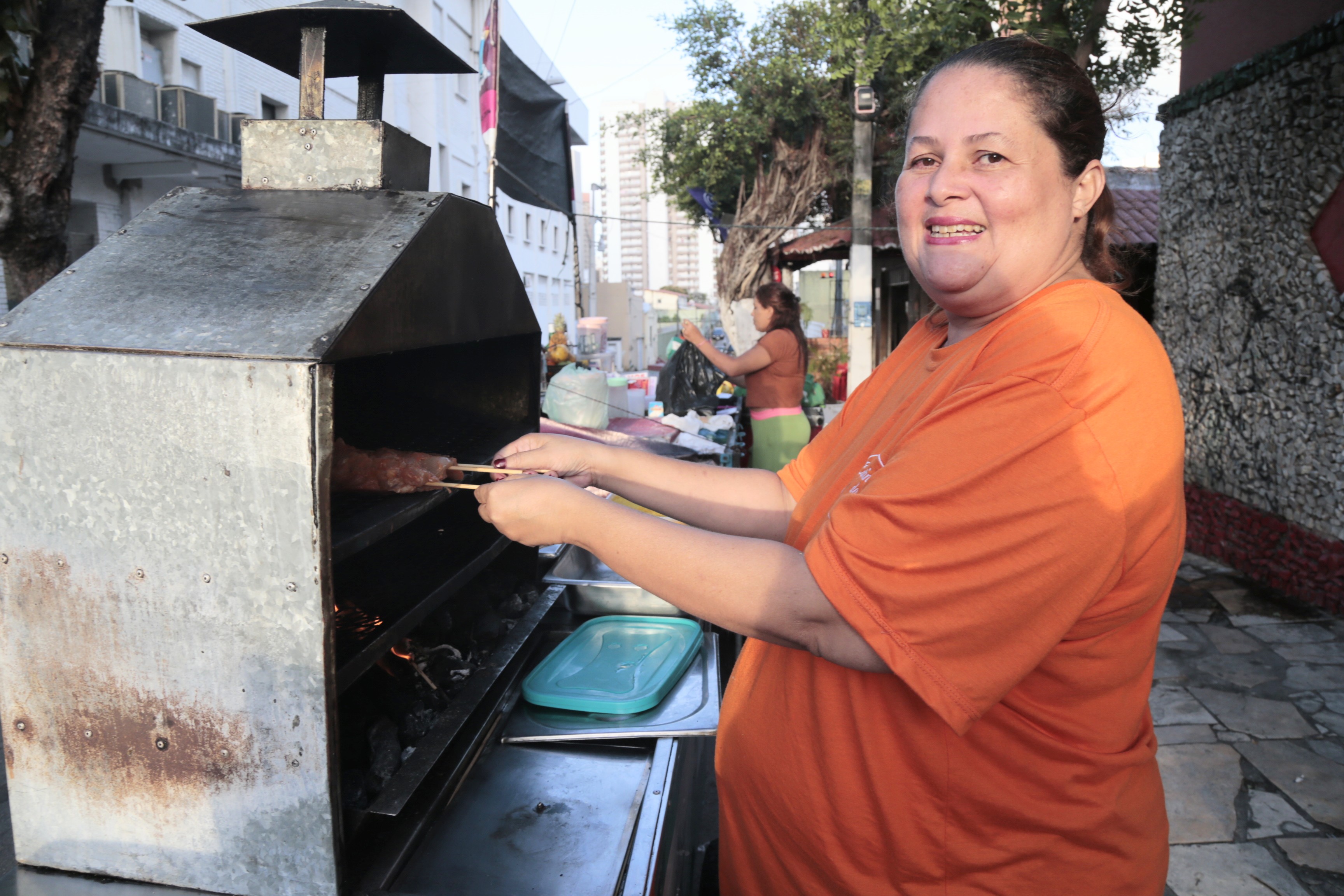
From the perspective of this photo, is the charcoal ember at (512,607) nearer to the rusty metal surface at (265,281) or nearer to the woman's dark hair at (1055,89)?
the rusty metal surface at (265,281)

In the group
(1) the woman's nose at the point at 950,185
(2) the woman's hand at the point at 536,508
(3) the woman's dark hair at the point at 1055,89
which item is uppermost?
(3) the woman's dark hair at the point at 1055,89

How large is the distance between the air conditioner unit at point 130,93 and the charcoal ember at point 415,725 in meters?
9.46

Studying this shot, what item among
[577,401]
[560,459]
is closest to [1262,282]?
[577,401]

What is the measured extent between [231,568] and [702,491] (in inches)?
40.0

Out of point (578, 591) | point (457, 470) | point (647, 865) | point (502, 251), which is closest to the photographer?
point (647, 865)

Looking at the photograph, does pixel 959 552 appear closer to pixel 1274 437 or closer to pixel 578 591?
pixel 578 591

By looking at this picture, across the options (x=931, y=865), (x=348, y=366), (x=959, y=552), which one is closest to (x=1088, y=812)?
(x=931, y=865)

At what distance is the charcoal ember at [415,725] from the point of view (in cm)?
210

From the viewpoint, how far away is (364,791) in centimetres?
185

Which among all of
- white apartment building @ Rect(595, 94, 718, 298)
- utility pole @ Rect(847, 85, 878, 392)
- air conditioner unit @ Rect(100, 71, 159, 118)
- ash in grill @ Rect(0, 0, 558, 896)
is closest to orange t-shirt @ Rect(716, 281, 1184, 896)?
ash in grill @ Rect(0, 0, 558, 896)

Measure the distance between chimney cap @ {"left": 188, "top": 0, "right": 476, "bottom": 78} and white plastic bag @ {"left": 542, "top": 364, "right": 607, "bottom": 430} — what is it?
13.2ft

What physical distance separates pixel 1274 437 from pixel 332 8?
6635 mm

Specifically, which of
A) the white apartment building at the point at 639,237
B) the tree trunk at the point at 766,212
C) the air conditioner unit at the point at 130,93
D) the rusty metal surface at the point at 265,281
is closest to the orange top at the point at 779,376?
the rusty metal surface at the point at 265,281

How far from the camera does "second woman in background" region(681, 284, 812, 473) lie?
→ 6.50m
